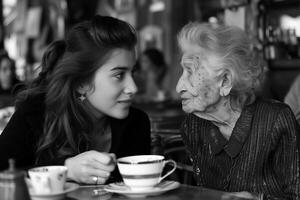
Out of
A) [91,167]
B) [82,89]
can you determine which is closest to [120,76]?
[82,89]

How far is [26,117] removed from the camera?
2176 mm

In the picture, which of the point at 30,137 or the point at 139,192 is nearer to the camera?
the point at 139,192

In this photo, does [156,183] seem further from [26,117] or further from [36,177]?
[26,117]

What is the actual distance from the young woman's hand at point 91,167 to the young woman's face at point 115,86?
0.40 m

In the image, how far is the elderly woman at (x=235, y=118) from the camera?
2.02 m

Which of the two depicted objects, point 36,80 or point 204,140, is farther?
point 36,80

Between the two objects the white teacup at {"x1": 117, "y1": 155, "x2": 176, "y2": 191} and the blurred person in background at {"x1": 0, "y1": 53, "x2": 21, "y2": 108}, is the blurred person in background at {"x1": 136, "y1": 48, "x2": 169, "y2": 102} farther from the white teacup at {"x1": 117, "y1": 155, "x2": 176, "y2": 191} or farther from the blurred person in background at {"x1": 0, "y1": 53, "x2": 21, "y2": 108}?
the white teacup at {"x1": 117, "y1": 155, "x2": 176, "y2": 191}

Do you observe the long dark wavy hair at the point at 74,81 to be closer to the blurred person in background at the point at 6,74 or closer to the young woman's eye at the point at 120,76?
the young woman's eye at the point at 120,76

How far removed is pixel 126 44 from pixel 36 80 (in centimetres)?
46

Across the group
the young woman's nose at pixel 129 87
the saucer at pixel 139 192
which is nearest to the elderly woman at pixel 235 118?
the young woman's nose at pixel 129 87

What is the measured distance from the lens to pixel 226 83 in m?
2.10

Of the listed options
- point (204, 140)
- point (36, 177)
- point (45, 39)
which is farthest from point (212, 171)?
point (45, 39)

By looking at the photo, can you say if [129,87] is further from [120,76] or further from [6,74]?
[6,74]

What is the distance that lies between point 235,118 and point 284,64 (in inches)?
140
